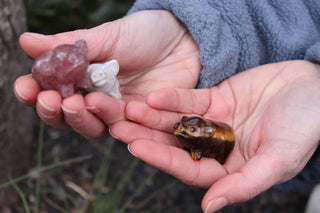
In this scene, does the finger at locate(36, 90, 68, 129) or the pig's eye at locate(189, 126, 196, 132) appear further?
the pig's eye at locate(189, 126, 196, 132)

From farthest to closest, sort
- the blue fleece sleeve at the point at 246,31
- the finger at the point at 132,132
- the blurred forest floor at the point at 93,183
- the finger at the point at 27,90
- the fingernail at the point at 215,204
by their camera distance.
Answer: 1. the blurred forest floor at the point at 93,183
2. the blue fleece sleeve at the point at 246,31
3. the finger at the point at 132,132
4. the finger at the point at 27,90
5. the fingernail at the point at 215,204

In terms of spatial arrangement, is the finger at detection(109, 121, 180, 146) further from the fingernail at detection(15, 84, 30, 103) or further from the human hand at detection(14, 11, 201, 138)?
the fingernail at detection(15, 84, 30, 103)

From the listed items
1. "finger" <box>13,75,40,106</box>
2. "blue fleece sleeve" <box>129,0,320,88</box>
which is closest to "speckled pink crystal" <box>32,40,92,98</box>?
"finger" <box>13,75,40,106</box>

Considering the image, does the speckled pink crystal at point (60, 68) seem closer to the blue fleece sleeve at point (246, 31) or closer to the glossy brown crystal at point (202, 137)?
the glossy brown crystal at point (202, 137)

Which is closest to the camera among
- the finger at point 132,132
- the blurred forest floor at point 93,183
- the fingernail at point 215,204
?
the fingernail at point 215,204

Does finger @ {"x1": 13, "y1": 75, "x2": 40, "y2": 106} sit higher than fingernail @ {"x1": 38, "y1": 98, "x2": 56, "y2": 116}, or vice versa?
finger @ {"x1": 13, "y1": 75, "x2": 40, "y2": 106}

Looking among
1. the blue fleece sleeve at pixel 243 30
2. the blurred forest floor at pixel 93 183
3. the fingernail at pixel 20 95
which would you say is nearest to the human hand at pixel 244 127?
the blue fleece sleeve at pixel 243 30

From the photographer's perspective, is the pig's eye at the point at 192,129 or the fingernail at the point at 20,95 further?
the pig's eye at the point at 192,129
